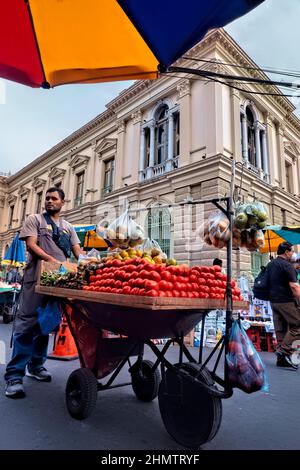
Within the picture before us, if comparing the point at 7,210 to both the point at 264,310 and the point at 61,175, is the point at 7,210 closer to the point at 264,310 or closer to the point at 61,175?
the point at 61,175

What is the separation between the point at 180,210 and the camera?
11.9 meters

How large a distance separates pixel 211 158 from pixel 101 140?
29.1 feet

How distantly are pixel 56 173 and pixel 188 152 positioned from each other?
1251cm

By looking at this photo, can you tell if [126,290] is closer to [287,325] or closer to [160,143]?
[287,325]

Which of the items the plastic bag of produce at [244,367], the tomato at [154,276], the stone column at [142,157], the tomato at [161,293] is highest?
the stone column at [142,157]

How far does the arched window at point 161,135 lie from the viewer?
13.9m

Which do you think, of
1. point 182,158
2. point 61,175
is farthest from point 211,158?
point 61,175

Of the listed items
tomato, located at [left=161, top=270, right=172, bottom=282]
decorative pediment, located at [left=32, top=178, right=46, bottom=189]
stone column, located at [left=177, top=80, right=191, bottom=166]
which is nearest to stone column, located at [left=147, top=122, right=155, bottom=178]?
stone column, located at [left=177, top=80, right=191, bottom=166]

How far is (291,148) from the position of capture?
650 inches

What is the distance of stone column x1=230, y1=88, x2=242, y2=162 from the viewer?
11883mm

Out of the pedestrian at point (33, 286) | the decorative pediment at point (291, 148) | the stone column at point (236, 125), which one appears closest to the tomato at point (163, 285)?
the pedestrian at point (33, 286)

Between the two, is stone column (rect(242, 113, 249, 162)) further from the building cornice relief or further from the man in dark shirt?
the building cornice relief

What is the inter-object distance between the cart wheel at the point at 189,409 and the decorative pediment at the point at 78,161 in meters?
17.6

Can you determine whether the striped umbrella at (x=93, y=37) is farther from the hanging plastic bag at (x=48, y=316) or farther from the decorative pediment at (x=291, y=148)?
the decorative pediment at (x=291, y=148)
